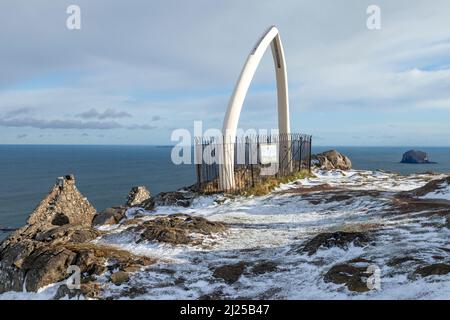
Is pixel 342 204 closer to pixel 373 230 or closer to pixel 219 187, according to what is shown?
pixel 373 230

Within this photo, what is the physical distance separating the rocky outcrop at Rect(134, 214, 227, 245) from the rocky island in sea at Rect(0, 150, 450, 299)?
0.03 meters

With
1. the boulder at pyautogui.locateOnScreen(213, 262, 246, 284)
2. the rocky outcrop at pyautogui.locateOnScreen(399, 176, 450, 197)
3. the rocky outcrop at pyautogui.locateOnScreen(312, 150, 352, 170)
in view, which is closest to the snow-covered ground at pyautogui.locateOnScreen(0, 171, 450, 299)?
the boulder at pyautogui.locateOnScreen(213, 262, 246, 284)

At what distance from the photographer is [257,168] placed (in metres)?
22.0

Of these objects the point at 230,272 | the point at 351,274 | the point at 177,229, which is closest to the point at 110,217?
the point at 177,229

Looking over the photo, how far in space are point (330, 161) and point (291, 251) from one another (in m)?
21.5

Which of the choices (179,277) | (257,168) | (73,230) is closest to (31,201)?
(257,168)

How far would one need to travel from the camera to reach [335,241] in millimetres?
9359

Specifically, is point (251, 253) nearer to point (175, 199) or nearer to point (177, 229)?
point (177, 229)

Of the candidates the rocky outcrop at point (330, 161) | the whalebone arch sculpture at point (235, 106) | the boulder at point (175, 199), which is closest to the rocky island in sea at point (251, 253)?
the boulder at point (175, 199)

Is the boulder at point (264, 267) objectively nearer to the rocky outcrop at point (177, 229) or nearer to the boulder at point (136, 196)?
the rocky outcrop at point (177, 229)

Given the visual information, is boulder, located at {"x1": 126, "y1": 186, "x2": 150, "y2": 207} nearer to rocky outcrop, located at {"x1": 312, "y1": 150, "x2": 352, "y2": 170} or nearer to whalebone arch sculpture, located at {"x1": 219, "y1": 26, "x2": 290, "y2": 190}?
whalebone arch sculpture, located at {"x1": 219, "y1": 26, "x2": 290, "y2": 190}

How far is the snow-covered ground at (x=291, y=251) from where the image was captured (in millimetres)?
7227
